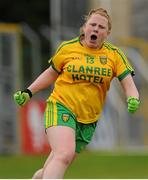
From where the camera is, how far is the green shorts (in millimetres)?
9203

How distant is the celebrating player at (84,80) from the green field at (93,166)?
18.2 ft

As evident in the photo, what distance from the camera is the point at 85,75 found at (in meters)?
9.30

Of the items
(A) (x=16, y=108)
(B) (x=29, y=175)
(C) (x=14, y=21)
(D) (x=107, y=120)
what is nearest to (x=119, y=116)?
(D) (x=107, y=120)

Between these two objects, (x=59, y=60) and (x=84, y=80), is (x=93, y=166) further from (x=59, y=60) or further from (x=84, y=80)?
(x=84, y=80)

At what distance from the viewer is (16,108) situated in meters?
22.5

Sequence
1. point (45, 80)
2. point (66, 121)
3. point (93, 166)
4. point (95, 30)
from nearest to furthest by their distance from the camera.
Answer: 1. point (66, 121)
2. point (95, 30)
3. point (45, 80)
4. point (93, 166)

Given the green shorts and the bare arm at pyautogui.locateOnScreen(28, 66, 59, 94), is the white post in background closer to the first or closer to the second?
the bare arm at pyautogui.locateOnScreen(28, 66, 59, 94)

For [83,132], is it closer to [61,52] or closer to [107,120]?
[61,52]

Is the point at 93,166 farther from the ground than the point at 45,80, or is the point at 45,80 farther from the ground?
the point at 45,80

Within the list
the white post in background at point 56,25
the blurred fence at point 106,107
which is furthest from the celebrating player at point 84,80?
the white post in background at point 56,25

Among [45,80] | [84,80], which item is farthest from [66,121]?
[45,80]

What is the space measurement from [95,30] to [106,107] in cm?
1496

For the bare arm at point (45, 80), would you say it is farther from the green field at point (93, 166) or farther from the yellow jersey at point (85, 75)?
the green field at point (93, 166)

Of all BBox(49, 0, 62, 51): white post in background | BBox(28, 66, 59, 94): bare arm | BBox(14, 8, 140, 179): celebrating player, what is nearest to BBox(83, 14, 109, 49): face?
BBox(14, 8, 140, 179): celebrating player
